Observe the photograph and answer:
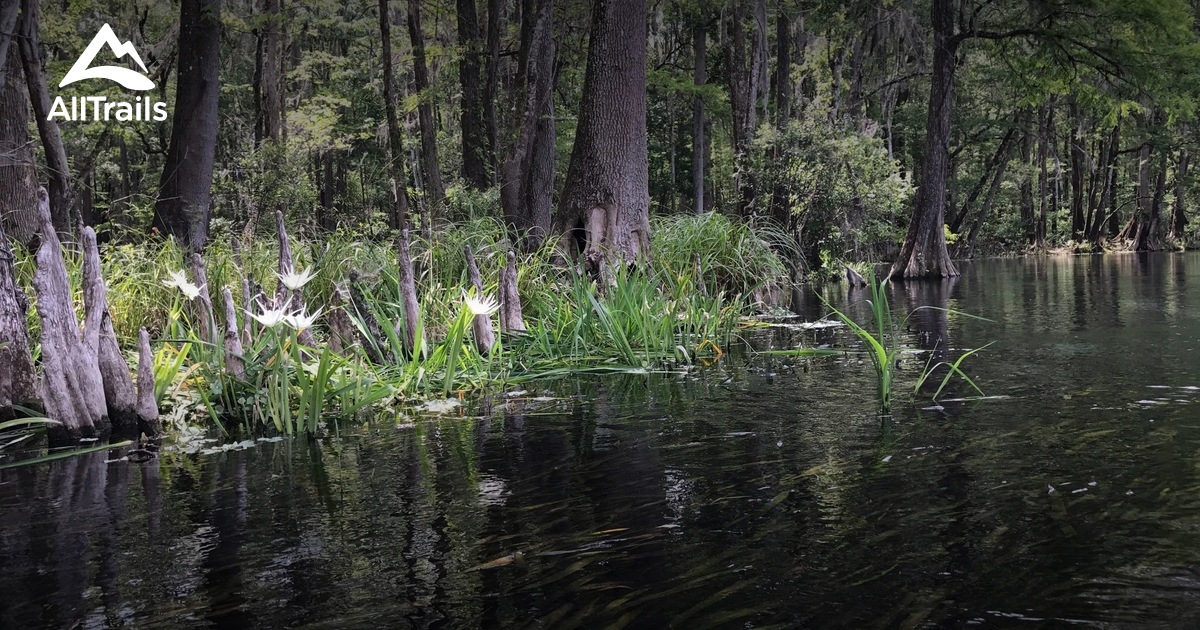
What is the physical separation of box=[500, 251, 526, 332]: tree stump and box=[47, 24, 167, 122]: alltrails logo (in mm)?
12337

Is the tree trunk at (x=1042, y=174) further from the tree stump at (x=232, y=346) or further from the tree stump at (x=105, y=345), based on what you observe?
the tree stump at (x=105, y=345)

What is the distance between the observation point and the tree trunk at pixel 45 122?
A: 817cm

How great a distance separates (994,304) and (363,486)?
394 inches

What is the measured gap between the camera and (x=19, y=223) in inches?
364

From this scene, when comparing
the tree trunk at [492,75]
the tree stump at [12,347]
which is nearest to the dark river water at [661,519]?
the tree stump at [12,347]

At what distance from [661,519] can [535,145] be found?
11.9m

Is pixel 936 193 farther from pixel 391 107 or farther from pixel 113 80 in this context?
pixel 113 80

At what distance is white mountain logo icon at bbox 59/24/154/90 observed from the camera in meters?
16.1

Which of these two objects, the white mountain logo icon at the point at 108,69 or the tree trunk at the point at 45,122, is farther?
the white mountain logo icon at the point at 108,69

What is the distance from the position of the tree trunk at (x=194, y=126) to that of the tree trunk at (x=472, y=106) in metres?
6.21

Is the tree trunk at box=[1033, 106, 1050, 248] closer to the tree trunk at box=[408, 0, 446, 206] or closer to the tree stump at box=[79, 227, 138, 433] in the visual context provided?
the tree trunk at box=[408, 0, 446, 206]

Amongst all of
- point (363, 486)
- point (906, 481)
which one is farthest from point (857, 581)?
point (363, 486)

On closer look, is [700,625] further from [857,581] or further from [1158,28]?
[1158,28]

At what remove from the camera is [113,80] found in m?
18.4
